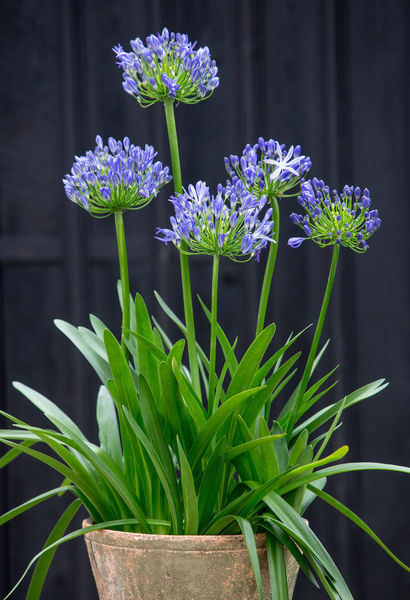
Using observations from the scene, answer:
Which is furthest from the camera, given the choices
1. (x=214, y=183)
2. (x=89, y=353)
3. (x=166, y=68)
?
(x=214, y=183)

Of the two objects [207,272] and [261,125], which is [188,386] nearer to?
[207,272]

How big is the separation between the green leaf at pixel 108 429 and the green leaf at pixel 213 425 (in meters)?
0.14

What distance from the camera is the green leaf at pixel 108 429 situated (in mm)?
860

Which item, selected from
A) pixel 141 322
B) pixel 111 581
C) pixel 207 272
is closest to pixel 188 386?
pixel 141 322

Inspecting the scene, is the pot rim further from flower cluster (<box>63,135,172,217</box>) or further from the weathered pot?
flower cluster (<box>63,135,172,217</box>)

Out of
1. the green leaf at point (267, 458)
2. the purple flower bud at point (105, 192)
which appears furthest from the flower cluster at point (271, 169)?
the green leaf at point (267, 458)

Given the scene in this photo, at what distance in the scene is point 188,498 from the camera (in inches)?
27.9

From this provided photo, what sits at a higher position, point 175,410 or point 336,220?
point 336,220

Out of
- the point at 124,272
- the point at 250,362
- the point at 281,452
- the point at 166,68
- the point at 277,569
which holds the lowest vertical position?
the point at 277,569

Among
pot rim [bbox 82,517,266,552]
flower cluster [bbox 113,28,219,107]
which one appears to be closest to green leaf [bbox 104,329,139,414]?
pot rim [bbox 82,517,266,552]

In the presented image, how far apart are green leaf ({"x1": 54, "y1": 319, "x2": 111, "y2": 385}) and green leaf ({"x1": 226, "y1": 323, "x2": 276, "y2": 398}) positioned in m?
0.18

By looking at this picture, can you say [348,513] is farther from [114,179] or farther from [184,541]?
[114,179]

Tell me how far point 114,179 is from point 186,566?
431 mm

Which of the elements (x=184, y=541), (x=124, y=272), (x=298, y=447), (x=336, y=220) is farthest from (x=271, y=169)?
(x=184, y=541)
